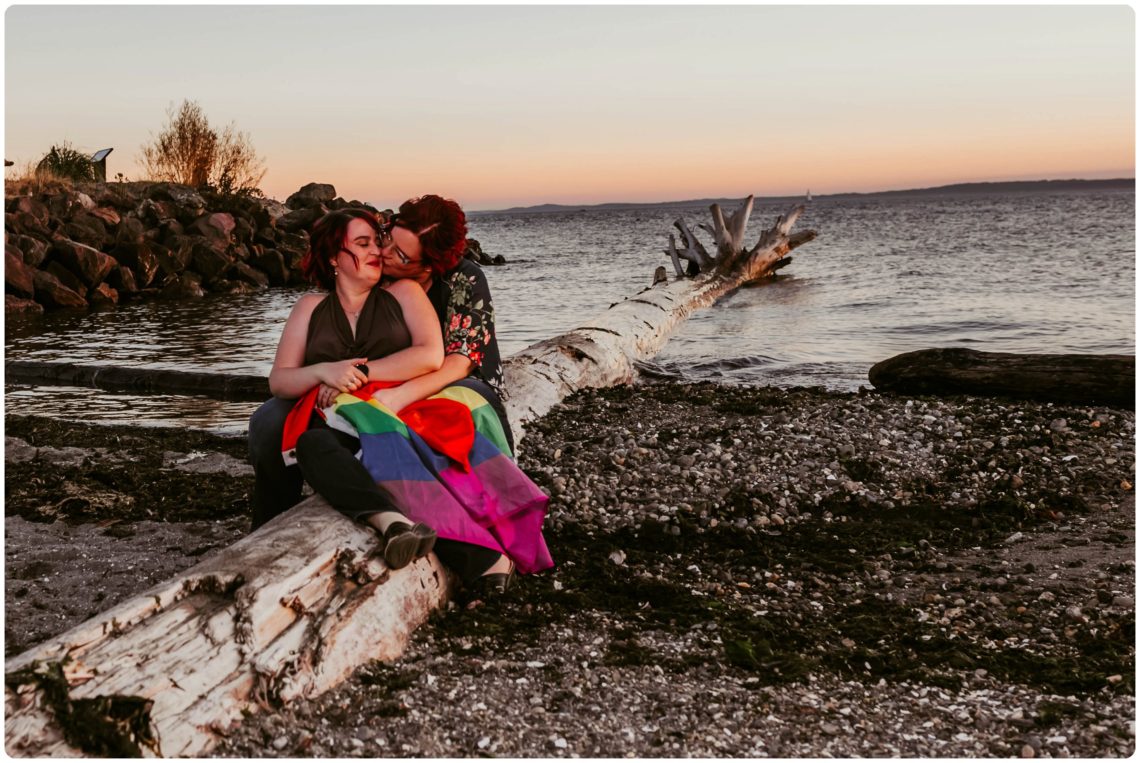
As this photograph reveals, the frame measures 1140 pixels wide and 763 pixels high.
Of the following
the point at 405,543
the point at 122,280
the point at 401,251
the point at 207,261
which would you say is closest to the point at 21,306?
the point at 122,280

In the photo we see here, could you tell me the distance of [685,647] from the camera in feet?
13.8

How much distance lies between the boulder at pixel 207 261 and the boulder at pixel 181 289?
0.91 meters

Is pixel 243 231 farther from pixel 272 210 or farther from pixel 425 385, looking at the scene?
pixel 425 385

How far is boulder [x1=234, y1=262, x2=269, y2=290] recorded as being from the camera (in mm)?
25828

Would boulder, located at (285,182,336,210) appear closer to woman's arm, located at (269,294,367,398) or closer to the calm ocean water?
the calm ocean water

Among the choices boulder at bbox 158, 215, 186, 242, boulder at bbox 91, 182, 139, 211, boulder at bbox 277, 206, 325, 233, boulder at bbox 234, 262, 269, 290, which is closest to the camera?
boulder at bbox 158, 215, 186, 242

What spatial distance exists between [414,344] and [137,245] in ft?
67.7

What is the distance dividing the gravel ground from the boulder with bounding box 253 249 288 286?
20.7m

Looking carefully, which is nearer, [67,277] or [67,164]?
[67,277]

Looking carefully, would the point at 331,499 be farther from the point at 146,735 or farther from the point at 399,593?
the point at 146,735

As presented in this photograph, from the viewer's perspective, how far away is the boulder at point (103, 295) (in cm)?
2123

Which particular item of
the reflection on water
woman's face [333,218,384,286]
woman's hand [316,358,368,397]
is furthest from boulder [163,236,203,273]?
woman's hand [316,358,368,397]

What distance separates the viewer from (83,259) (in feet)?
69.4

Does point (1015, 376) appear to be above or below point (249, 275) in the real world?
below
